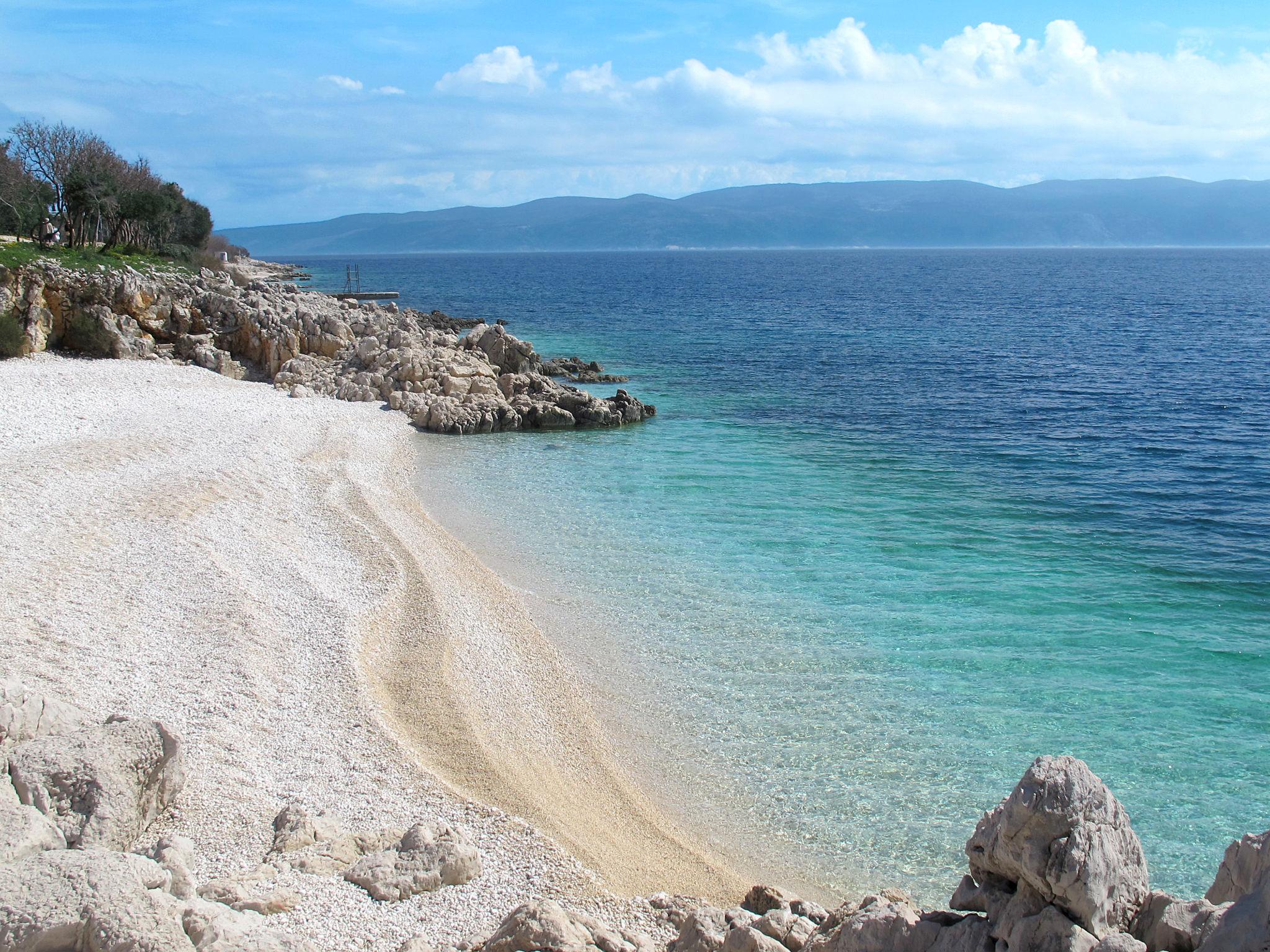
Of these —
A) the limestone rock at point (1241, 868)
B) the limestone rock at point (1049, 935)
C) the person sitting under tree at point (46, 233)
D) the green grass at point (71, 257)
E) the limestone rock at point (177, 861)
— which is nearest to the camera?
the limestone rock at point (1049, 935)

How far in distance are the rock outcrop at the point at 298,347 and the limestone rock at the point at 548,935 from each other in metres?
25.3

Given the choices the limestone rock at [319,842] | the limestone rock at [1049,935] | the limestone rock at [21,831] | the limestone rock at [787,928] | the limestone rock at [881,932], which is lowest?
the limestone rock at [319,842]

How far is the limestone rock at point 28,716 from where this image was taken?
26.3 feet

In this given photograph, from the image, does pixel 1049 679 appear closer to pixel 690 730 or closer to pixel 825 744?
pixel 825 744

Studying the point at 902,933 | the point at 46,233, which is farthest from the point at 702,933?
the point at 46,233

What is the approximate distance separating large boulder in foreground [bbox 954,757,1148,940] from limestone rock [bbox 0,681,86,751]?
7727 millimetres

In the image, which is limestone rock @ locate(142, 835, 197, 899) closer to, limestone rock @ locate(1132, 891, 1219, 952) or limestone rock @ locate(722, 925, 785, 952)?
limestone rock @ locate(722, 925, 785, 952)

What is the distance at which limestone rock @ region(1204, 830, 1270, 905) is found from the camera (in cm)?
566

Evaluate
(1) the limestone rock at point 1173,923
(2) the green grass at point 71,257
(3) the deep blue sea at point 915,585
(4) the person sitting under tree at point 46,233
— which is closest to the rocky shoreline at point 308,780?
(1) the limestone rock at point 1173,923

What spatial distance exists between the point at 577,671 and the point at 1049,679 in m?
6.96

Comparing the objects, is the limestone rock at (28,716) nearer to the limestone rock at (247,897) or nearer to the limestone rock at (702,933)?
the limestone rock at (247,897)

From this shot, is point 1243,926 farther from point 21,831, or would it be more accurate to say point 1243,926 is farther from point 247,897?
point 21,831

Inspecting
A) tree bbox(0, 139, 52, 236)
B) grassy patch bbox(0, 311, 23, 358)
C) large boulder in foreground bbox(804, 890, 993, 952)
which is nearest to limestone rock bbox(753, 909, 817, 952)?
large boulder in foreground bbox(804, 890, 993, 952)

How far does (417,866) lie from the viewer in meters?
8.07
